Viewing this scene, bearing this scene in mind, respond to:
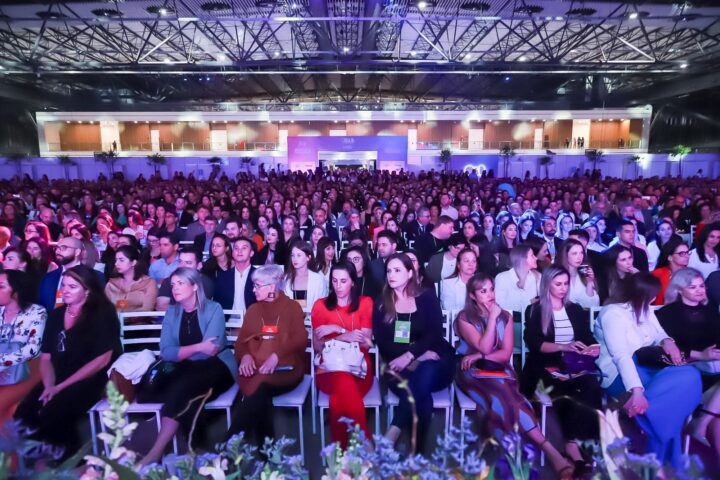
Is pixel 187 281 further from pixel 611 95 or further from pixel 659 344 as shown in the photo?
pixel 611 95

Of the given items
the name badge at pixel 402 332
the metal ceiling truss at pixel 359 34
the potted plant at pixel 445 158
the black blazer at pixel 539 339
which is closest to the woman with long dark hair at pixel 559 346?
the black blazer at pixel 539 339

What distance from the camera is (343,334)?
2.95 meters

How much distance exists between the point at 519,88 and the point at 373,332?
105ft

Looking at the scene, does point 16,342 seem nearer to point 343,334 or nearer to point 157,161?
point 343,334

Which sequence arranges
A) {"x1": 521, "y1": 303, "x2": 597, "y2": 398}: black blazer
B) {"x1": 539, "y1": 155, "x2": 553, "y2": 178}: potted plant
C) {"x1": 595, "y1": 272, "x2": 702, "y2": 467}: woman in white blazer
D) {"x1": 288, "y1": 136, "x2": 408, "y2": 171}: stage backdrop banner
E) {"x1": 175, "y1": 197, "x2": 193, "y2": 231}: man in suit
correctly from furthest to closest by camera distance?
{"x1": 539, "y1": 155, "x2": 553, "y2": 178}: potted plant < {"x1": 288, "y1": 136, "x2": 408, "y2": 171}: stage backdrop banner < {"x1": 175, "y1": 197, "x2": 193, "y2": 231}: man in suit < {"x1": 521, "y1": 303, "x2": 597, "y2": 398}: black blazer < {"x1": 595, "y1": 272, "x2": 702, "y2": 467}: woman in white blazer

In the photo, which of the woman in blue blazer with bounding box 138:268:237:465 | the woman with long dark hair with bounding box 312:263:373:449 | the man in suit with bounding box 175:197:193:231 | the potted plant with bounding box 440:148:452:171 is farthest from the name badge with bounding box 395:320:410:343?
the potted plant with bounding box 440:148:452:171

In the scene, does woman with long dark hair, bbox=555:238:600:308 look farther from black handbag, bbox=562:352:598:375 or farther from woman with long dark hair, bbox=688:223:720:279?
woman with long dark hair, bbox=688:223:720:279

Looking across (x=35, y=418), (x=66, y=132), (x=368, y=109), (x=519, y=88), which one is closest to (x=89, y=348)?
(x=35, y=418)

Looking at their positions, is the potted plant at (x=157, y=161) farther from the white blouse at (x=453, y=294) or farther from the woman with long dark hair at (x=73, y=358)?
the white blouse at (x=453, y=294)

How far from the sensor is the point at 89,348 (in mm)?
2857

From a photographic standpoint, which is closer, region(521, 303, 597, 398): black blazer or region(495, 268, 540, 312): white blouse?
region(521, 303, 597, 398): black blazer

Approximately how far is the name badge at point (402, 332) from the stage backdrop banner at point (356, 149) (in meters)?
17.4

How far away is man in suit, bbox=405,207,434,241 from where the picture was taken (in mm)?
6681

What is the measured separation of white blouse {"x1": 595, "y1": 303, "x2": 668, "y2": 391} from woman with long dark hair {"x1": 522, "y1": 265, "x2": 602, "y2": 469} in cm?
11
